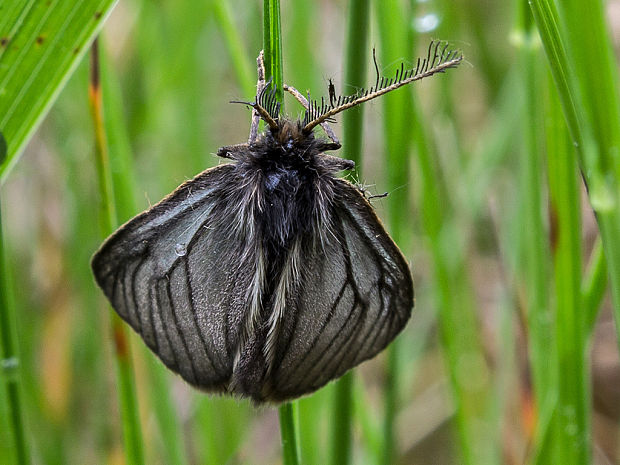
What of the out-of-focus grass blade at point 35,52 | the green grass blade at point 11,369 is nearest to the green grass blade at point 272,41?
the out-of-focus grass blade at point 35,52

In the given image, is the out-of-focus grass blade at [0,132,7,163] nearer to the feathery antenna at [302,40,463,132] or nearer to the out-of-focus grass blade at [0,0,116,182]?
the out-of-focus grass blade at [0,0,116,182]

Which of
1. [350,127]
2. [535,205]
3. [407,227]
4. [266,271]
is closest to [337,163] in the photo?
[350,127]

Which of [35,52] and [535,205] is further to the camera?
[535,205]

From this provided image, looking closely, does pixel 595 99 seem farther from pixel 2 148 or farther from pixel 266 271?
pixel 2 148

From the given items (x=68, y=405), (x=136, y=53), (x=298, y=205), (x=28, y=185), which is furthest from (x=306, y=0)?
(x=68, y=405)

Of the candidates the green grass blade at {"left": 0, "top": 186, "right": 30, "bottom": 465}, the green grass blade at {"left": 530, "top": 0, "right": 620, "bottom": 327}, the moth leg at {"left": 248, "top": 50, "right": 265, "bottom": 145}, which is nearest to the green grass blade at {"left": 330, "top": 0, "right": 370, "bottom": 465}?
the moth leg at {"left": 248, "top": 50, "right": 265, "bottom": 145}

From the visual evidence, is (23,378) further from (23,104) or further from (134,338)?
(23,104)
